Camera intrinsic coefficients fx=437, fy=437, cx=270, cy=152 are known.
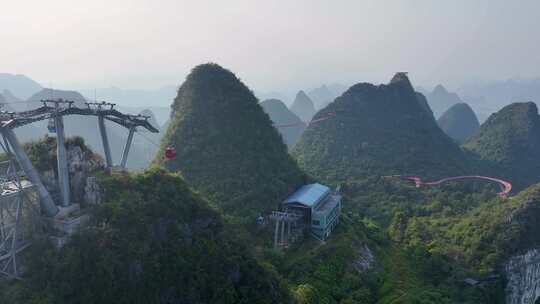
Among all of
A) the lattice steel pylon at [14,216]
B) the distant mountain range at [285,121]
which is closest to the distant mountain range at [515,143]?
the distant mountain range at [285,121]

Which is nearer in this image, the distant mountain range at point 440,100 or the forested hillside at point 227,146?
the forested hillside at point 227,146

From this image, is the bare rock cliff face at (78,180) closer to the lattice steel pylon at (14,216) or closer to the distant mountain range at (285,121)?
the lattice steel pylon at (14,216)

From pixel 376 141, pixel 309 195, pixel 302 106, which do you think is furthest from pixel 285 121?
pixel 309 195

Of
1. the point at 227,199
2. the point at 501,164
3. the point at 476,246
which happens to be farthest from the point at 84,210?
the point at 501,164

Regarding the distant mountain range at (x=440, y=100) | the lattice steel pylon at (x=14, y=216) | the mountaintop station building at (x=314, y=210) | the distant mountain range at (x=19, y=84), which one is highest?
the distant mountain range at (x=19, y=84)

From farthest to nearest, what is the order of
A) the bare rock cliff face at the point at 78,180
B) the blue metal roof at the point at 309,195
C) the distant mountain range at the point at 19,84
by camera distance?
1. the distant mountain range at the point at 19,84
2. the blue metal roof at the point at 309,195
3. the bare rock cliff face at the point at 78,180

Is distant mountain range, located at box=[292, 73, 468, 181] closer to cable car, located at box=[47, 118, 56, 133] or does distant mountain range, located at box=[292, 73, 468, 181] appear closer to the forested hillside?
the forested hillside

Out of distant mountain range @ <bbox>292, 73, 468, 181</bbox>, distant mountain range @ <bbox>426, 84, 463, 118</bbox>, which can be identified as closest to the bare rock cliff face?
distant mountain range @ <bbox>292, 73, 468, 181</bbox>

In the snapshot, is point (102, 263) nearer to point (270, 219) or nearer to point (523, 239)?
point (270, 219)
